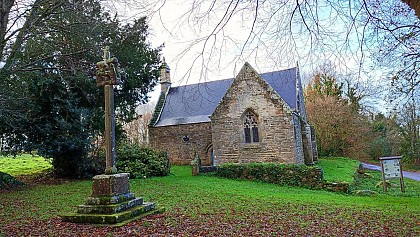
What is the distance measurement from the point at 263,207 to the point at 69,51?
9623mm

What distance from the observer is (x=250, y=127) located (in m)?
19.3

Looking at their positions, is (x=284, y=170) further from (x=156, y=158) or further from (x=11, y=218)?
(x=11, y=218)

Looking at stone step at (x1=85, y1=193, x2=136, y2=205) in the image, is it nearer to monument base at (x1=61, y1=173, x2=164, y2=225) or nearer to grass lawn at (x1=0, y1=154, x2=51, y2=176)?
monument base at (x1=61, y1=173, x2=164, y2=225)

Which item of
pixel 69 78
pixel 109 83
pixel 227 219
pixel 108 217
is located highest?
pixel 69 78

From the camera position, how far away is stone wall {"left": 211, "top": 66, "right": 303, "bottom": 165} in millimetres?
18203

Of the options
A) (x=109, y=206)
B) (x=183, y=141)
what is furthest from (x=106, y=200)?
(x=183, y=141)

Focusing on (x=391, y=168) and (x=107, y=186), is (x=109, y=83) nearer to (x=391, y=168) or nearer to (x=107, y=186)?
(x=107, y=186)

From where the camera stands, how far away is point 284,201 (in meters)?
9.18

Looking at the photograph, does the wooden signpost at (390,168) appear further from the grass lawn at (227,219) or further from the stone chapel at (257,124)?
the stone chapel at (257,124)

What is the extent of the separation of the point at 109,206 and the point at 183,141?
18508 mm

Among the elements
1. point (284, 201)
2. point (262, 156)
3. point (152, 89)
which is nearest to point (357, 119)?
point (262, 156)

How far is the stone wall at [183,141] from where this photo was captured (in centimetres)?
2403

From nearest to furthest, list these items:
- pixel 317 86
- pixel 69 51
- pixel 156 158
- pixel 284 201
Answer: pixel 284 201, pixel 69 51, pixel 156 158, pixel 317 86

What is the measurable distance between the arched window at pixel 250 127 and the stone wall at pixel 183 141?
4.93 m
